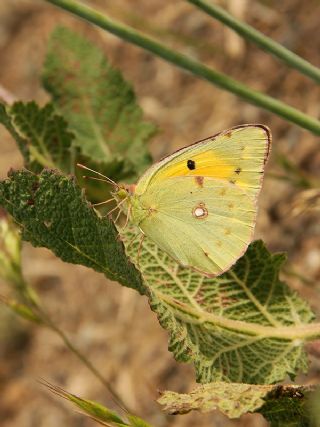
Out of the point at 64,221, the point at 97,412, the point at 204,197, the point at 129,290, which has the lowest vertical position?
the point at 97,412

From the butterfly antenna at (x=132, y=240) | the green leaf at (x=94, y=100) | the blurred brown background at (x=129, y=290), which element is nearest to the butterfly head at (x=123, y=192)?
the butterfly antenna at (x=132, y=240)

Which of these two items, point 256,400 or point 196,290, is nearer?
point 256,400

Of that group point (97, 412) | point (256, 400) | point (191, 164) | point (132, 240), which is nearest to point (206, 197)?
point (191, 164)

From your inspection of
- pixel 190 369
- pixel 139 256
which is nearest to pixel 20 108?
pixel 139 256

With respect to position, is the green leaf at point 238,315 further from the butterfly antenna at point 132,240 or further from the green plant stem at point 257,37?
the green plant stem at point 257,37

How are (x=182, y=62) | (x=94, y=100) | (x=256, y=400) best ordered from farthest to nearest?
(x=94, y=100)
(x=182, y=62)
(x=256, y=400)

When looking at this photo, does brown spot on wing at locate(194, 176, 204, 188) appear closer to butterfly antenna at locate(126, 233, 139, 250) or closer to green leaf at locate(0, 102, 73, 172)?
butterfly antenna at locate(126, 233, 139, 250)

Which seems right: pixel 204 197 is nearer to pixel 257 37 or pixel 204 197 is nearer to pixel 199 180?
pixel 199 180

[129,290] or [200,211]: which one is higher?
[129,290]
